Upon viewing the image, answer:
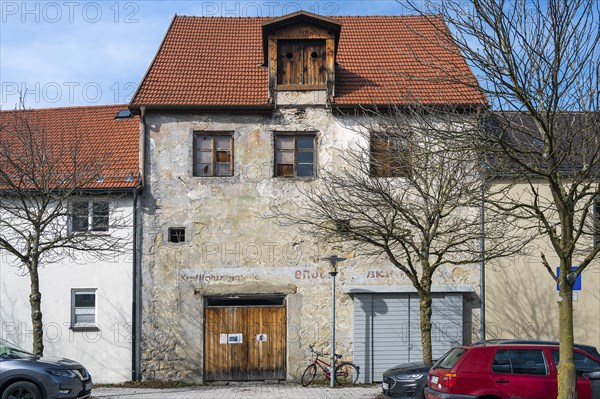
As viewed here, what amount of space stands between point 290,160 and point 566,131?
10.5 metres

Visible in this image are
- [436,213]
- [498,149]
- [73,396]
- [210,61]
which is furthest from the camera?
[210,61]

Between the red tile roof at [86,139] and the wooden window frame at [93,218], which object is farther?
the wooden window frame at [93,218]

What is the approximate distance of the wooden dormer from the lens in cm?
2127

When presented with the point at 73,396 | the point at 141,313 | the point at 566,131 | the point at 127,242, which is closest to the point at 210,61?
the point at 127,242

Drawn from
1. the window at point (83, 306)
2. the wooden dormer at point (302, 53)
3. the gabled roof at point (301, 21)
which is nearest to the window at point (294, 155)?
the wooden dormer at point (302, 53)

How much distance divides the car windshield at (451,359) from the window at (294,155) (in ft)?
27.8

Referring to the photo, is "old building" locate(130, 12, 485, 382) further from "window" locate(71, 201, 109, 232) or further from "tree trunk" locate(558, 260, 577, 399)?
"tree trunk" locate(558, 260, 577, 399)

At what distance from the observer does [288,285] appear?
20.8m

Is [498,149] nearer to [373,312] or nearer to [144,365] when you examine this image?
[373,312]

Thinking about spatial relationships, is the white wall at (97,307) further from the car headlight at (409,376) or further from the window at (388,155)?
the car headlight at (409,376)

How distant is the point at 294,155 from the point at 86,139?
6.63 metres

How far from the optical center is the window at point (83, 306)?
68.8 ft

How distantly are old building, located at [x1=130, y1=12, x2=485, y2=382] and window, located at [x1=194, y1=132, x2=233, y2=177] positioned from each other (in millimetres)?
31

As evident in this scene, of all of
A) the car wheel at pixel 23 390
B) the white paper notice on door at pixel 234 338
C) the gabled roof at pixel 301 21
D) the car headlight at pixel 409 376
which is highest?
the gabled roof at pixel 301 21
